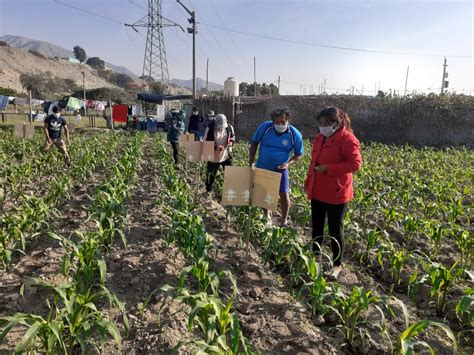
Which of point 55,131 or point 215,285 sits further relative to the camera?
point 55,131

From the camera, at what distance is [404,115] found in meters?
18.7

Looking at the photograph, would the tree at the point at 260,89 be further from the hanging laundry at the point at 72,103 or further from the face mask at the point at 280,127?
the face mask at the point at 280,127

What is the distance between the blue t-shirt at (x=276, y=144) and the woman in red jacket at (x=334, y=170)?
85 cm

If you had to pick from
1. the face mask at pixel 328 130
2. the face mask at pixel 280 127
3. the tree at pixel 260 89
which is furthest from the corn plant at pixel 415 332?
the tree at pixel 260 89

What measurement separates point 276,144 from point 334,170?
1282 millimetres

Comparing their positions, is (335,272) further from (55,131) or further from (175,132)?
(55,131)

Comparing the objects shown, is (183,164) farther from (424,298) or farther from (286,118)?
(424,298)

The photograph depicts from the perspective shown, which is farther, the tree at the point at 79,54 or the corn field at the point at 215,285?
the tree at the point at 79,54

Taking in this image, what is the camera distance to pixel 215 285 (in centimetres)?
263

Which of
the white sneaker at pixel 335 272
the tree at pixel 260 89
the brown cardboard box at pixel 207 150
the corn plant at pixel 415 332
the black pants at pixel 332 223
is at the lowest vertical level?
the white sneaker at pixel 335 272

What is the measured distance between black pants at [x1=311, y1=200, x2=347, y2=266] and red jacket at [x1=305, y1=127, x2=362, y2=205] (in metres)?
0.09

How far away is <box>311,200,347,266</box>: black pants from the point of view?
3490 mm

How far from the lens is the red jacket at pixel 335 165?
3.26 meters

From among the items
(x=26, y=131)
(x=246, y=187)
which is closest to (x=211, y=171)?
(x=246, y=187)
